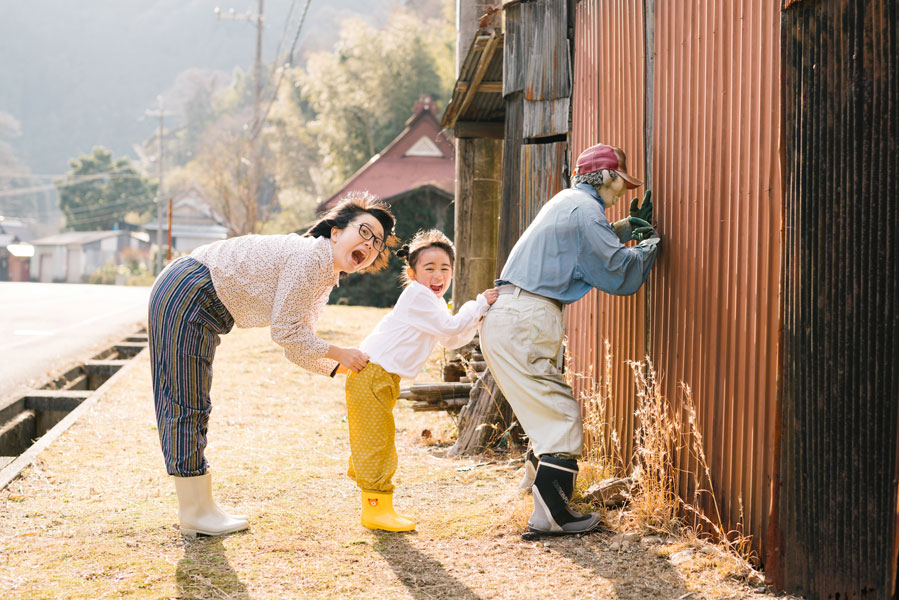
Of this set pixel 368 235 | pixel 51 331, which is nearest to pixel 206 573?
pixel 368 235

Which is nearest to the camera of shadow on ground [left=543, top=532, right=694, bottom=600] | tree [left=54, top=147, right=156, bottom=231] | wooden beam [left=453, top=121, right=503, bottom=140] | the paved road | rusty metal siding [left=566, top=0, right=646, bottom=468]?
shadow on ground [left=543, top=532, right=694, bottom=600]

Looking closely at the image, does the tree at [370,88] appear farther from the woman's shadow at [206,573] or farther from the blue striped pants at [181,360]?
the woman's shadow at [206,573]

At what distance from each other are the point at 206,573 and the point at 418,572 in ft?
2.80

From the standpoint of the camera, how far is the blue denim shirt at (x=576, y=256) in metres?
4.01

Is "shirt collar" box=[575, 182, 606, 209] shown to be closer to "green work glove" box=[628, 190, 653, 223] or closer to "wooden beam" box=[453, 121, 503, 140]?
"green work glove" box=[628, 190, 653, 223]

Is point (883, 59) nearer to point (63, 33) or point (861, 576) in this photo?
point (861, 576)

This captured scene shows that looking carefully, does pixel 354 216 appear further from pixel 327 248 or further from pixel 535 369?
pixel 535 369

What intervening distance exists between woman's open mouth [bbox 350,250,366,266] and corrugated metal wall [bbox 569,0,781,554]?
143 cm

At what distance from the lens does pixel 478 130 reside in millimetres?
9219

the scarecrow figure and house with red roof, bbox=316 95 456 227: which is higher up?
house with red roof, bbox=316 95 456 227

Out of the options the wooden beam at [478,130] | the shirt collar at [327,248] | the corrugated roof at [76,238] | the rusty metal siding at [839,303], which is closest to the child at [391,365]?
the shirt collar at [327,248]

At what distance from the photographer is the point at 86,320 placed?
56.1 feet

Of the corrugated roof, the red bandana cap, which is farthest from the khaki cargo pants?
the corrugated roof

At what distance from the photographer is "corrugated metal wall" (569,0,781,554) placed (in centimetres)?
335
